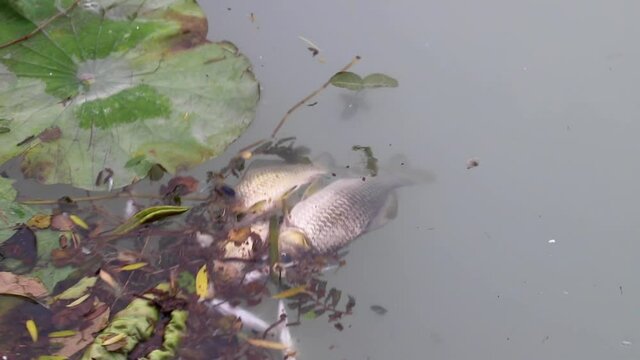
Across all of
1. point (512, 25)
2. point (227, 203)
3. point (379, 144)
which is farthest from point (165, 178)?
point (512, 25)

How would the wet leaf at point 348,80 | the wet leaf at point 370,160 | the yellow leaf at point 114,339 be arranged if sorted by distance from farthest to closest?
the wet leaf at point 370,160 < the wet leaf at point 348,80 < the yellow leaf at point 114,339

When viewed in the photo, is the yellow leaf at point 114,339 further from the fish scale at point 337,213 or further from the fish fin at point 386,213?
the fish fin at point 386,213

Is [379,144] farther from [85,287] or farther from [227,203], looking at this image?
[85,287]

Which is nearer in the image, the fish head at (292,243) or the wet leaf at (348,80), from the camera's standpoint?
the fish head at (292,243)

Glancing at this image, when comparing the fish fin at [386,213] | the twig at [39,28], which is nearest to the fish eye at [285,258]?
the fish fin at [386,213]

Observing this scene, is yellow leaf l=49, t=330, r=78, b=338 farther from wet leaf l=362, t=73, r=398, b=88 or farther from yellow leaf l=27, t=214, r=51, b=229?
wet leaf l=362, t=73, r=398, b=88

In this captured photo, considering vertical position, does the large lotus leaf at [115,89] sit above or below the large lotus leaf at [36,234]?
above

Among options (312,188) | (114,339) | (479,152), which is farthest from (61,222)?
(479,152)
